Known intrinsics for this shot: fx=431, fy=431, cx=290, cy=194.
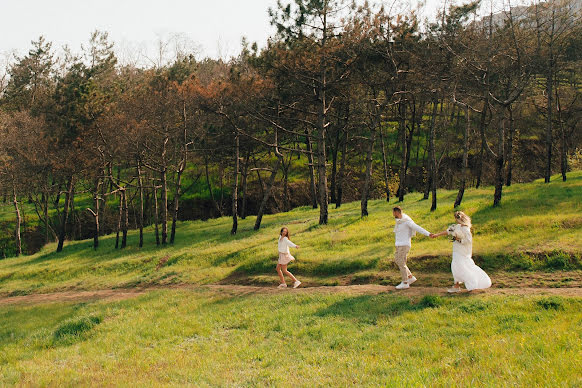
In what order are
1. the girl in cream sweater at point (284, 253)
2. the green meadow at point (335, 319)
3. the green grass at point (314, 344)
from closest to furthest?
1. the green grass at point (314, 344)
2. the green meadow at point (335, 319)
3. the girl in cream sweater at point (284, 253)

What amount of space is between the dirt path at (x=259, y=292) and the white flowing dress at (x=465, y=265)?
27 centimetres

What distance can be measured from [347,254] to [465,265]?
667 cm

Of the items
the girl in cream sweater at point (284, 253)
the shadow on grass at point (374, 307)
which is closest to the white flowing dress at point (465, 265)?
the shadow on grass at point (374, 307)

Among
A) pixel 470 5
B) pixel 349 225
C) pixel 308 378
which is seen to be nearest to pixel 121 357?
pixel 308 378

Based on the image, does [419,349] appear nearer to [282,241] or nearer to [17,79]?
[282,241]

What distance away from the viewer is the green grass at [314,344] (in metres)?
7.27

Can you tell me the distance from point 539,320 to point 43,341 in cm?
1299

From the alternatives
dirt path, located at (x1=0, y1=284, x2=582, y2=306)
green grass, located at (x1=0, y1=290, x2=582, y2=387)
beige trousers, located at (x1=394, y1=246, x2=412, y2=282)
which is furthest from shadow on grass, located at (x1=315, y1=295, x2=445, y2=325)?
beige trousers, located at (x1=394, y1=246, x2=412, y2=282)

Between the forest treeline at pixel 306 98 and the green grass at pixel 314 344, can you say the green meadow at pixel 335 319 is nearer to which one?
the green grass at pixel 314 344

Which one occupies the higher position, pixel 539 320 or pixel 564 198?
pixel 564 198

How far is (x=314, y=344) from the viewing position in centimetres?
959

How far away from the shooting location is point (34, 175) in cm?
3384

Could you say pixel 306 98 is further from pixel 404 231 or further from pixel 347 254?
pixel 404 231

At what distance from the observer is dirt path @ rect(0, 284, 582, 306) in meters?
11.5
